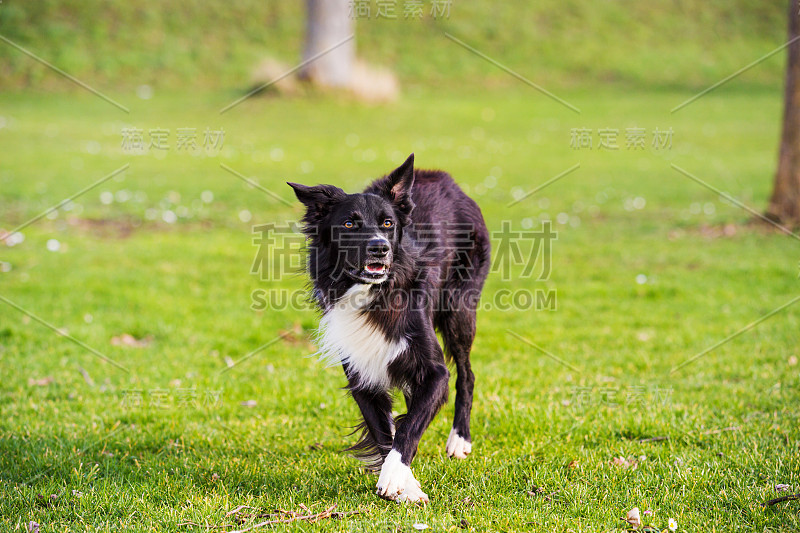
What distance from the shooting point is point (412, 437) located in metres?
4.37

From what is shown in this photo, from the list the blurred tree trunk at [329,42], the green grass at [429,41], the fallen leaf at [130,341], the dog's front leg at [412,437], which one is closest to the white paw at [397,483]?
the dog's front leg at [412,437]

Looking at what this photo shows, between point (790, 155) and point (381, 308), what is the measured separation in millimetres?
9091

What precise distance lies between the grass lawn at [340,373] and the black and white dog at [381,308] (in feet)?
1.17

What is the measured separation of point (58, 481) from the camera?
4.61 meters

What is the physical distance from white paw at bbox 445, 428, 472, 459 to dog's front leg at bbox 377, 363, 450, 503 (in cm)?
64

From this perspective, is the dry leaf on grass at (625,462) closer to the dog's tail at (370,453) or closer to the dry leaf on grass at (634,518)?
the dry leaf on grass at (634,518)

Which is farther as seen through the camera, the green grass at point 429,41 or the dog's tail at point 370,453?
the green grass at point 429,41

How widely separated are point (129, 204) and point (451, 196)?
9.73 metres

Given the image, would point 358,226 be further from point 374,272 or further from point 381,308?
point 381,308

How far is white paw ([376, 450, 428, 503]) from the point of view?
4230 millimetres

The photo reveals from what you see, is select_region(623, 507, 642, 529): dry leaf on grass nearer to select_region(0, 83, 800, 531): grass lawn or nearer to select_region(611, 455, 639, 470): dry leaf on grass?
select_region(0, 83, 800, 531): grass lawn

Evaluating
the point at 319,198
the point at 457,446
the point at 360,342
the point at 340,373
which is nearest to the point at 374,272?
the point at 360,342

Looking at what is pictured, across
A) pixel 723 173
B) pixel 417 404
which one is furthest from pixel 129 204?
→ pixel 723 173

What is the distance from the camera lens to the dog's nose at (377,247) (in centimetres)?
430
